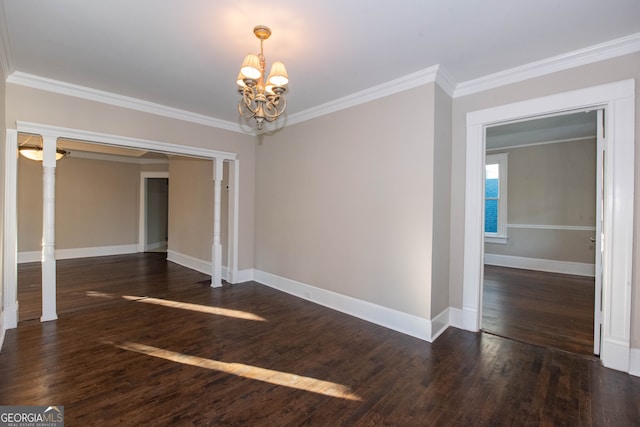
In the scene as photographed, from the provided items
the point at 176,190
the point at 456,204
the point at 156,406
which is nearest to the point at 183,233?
the point at 176,190

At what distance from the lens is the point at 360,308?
3.59m

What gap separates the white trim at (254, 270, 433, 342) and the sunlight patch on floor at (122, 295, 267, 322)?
89 cm

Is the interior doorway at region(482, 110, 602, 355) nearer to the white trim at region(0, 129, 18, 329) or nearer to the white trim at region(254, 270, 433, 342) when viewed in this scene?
the white trim at region(254, 270, 433, 342)

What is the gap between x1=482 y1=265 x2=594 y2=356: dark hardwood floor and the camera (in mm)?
3062

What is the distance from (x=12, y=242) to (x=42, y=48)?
207cm

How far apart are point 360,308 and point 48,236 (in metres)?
3.82

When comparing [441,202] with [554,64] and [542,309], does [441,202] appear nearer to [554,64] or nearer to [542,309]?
[554,64]

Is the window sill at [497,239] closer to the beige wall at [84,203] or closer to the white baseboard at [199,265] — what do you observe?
the white baseboard at [199,265]

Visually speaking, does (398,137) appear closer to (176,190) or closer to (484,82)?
(484,82)

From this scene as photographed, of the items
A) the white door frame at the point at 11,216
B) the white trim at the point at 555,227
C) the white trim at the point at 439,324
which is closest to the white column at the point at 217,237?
the white door frame at the point at 11,216

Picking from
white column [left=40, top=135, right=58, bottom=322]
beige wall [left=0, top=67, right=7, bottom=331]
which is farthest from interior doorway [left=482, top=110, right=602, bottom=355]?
beige wall [left=0, top=67, right=7, bottom=331]

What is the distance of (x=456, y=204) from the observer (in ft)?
11.0

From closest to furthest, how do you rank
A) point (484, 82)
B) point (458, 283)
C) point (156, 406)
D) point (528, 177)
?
point (156, 406), point (484, 82), point (458, 283), point (528, 177)

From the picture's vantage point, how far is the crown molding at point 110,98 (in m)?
3.19
